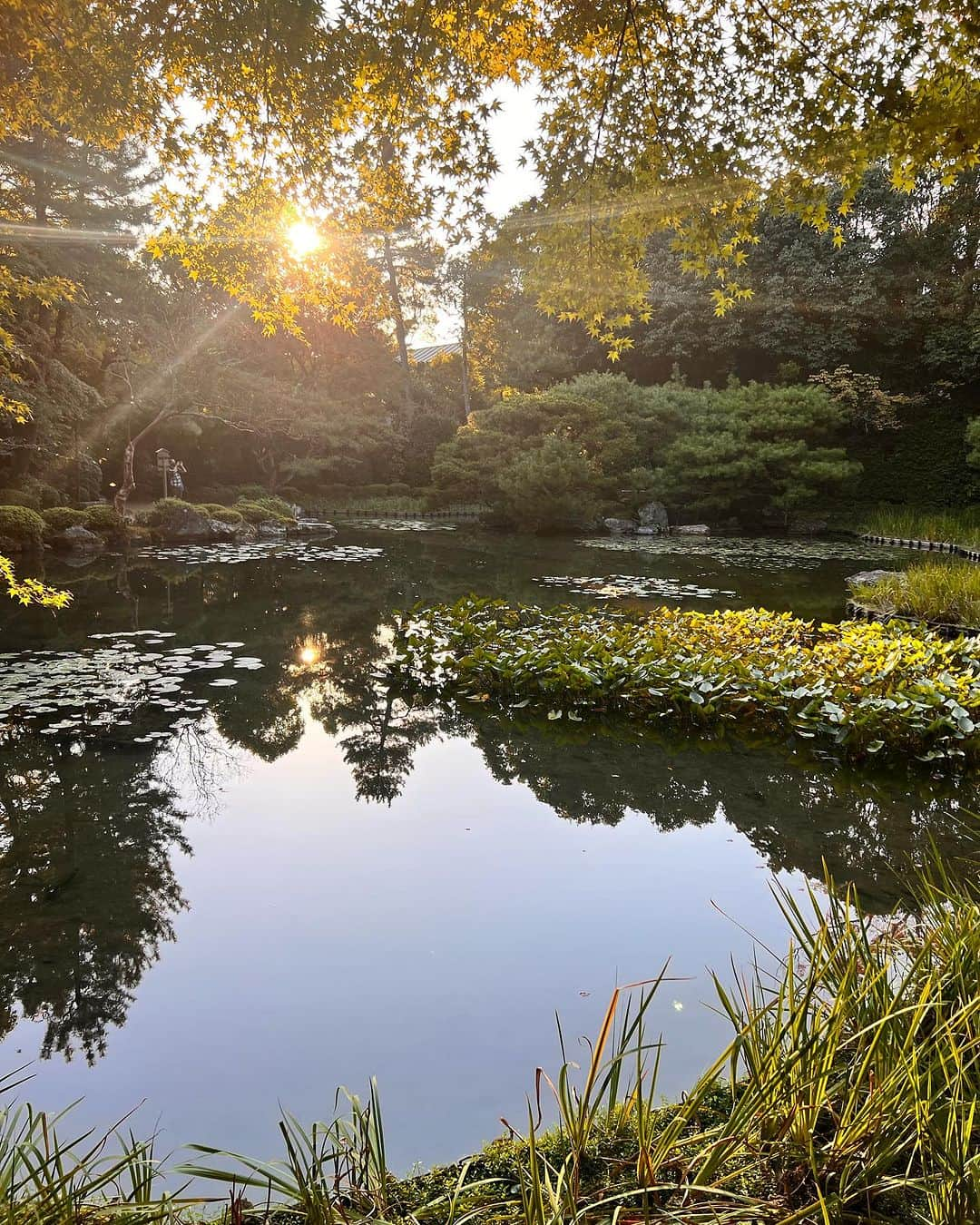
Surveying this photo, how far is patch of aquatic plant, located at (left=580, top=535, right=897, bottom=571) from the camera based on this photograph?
11.8m

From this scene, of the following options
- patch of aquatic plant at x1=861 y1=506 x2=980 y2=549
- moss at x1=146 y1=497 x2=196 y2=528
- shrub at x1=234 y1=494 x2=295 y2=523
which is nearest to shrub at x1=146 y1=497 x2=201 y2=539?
moss at x1=146 y1=497 x2=196 y2=528

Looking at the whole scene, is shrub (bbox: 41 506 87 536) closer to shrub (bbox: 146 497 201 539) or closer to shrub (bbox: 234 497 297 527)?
shrub (bbox: 146 497 201 539)

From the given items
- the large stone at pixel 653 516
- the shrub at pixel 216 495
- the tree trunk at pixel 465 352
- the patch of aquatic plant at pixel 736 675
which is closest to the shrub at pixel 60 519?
the shrub at pixel 216 495

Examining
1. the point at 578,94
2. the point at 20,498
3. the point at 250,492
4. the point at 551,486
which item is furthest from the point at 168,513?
the point at 578,94

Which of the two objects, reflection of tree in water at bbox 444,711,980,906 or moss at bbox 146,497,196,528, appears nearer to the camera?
reflection of tree in water at bbox 444,711,980,906

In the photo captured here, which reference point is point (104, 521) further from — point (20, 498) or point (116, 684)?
point (116, 684)

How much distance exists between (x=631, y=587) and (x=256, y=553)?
7.19m

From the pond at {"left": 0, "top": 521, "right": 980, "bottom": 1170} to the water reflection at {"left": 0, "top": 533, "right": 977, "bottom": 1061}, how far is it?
15 mm

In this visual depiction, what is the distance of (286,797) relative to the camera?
12.0 ft

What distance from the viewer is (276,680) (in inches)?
218

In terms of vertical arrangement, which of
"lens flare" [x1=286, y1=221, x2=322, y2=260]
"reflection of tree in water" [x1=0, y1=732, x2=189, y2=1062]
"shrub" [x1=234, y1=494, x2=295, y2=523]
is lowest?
"reflection of tree in water" [x1=0, y1=732, x2=189, y2=1062]

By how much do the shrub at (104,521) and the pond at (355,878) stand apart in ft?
26.8

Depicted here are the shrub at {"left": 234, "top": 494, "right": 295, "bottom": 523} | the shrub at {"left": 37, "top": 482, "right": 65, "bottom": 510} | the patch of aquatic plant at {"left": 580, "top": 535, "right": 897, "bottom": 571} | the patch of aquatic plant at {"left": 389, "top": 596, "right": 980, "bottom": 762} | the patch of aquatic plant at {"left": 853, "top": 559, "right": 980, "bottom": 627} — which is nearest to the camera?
the patch of aquatic plant at {"left": 389, "top": 596, "right": 980, "bottom": 762}

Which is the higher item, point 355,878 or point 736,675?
point 736,675
